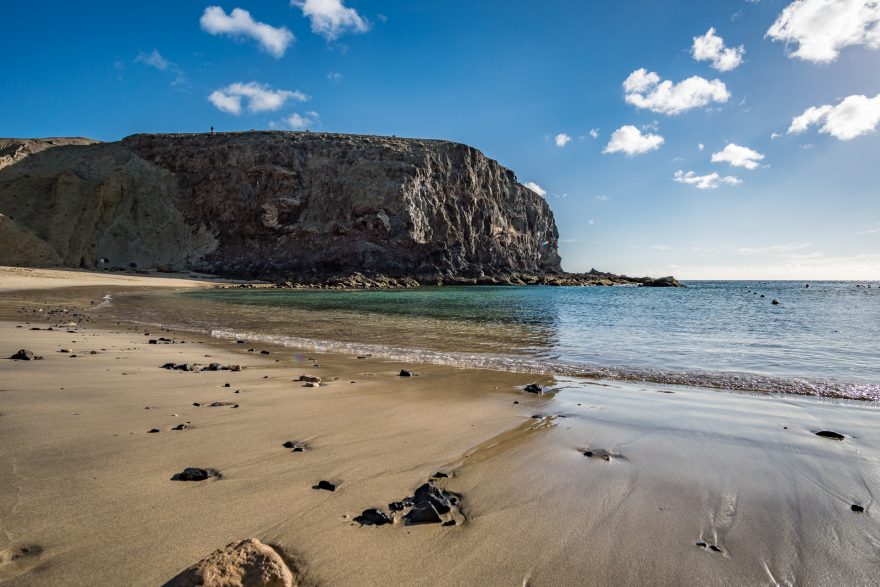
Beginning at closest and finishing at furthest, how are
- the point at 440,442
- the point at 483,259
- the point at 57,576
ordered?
the point at 57,576, the point at 440,442, the point at 483,259

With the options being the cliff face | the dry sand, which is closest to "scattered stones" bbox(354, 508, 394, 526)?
the dry sand

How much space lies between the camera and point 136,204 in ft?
164

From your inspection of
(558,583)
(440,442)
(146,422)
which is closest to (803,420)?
(440,442)

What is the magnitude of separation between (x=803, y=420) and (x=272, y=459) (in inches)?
184

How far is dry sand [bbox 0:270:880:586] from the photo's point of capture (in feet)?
5.88

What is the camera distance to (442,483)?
8.55 ft

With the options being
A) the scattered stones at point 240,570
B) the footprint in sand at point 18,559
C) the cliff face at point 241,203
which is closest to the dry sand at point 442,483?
the footprint in sand at point 18,559

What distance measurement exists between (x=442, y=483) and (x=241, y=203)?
55363mm

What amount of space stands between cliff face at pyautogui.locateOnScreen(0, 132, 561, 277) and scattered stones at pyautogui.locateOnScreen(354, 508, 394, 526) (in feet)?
156

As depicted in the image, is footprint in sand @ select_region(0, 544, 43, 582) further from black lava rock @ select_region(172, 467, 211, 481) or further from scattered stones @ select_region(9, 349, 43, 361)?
scattered stones @ select_region(9, 349, 43, 361)

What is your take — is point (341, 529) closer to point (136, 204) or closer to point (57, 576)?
point (57, 576)

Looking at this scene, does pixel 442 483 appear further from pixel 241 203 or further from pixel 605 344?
pixel 241 203

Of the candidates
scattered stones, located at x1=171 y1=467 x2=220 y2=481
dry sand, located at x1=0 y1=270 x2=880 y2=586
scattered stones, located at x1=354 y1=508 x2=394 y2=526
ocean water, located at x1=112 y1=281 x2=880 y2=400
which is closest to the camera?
dry sand, located at x1=0 y1=270 x2=880 y2=586

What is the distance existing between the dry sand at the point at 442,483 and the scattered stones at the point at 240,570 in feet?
0.42
